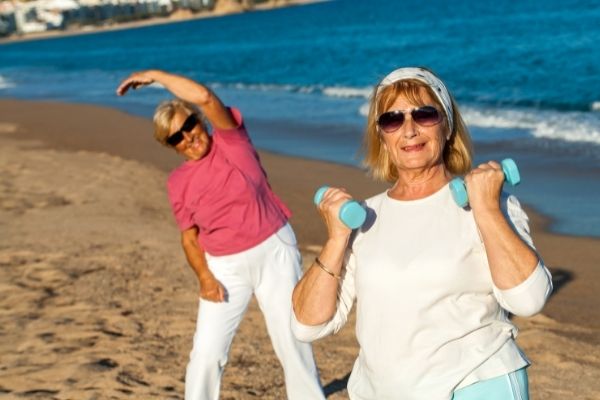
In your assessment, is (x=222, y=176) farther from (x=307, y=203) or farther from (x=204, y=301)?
(x=307, y=203)

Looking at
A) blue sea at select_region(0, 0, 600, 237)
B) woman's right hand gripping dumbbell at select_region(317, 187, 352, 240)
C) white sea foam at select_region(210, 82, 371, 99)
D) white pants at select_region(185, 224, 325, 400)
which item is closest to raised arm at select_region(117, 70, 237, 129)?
white pants at select_region(185, 224, 325, 400)

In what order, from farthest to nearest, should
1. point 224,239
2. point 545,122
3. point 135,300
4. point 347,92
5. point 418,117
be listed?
1. point 347,92
2. point 545,122
3. point 135,300
4. point 224,239
5. point 418,117

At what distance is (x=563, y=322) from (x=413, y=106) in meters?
5.00

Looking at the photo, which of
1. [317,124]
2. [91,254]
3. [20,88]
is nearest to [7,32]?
[20,88]

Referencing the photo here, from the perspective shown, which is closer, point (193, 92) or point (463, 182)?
point (463, 182)

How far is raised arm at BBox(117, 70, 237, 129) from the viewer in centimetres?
514

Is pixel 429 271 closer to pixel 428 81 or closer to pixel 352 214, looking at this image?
pixel 352 214

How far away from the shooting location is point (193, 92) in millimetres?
5152

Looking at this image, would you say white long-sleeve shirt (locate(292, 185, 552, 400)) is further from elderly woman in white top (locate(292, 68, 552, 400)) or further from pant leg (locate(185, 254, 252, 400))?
pant leg (locate(185, 254, 252, 400))

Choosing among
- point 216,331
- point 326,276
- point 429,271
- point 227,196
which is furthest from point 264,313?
point 429,271

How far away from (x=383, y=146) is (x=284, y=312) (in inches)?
86.5

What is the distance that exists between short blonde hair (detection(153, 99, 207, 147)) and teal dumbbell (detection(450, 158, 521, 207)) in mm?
2655

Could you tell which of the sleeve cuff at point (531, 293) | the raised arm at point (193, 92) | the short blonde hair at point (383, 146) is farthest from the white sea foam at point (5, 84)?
the sleeve cuff at point (531, 293)

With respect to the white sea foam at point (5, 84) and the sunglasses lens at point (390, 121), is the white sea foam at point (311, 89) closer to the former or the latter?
the white sea foam at point (5, 84)
